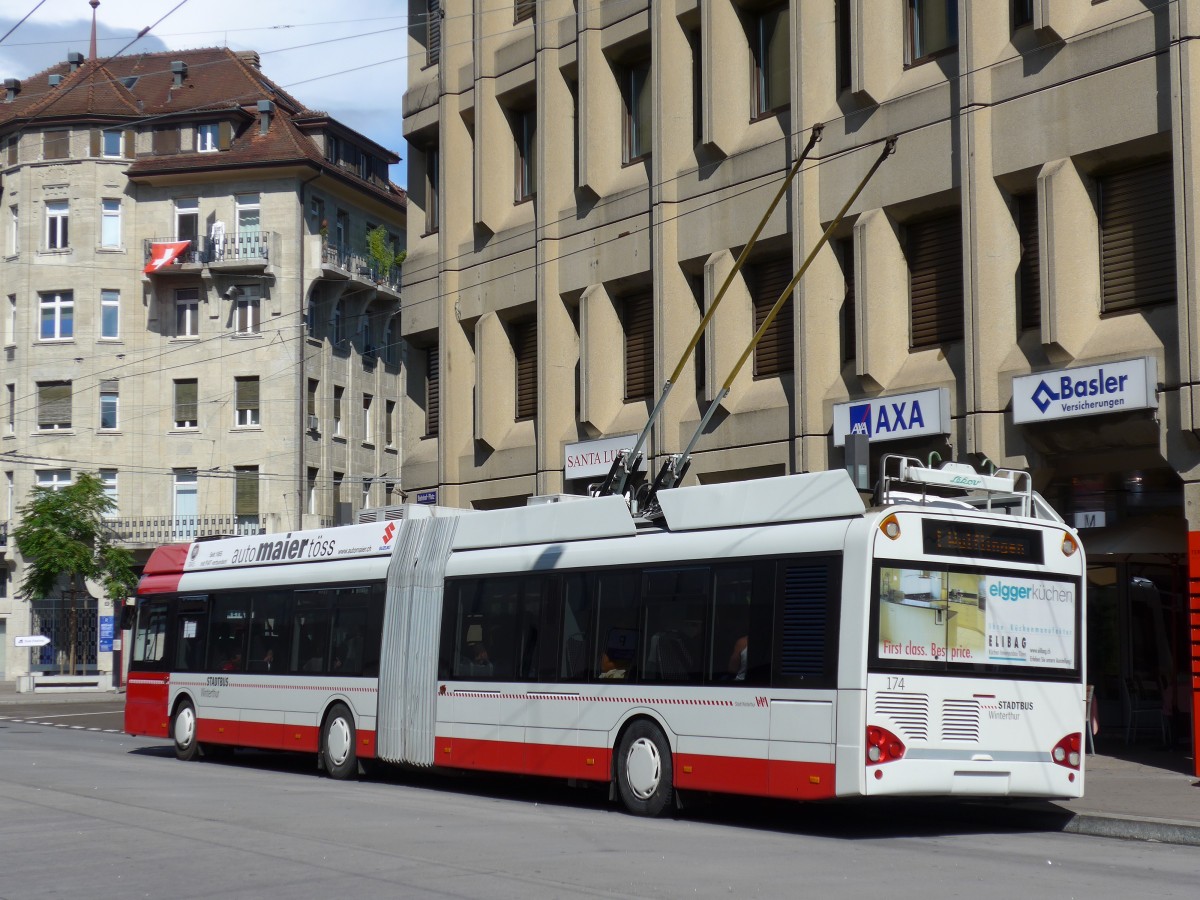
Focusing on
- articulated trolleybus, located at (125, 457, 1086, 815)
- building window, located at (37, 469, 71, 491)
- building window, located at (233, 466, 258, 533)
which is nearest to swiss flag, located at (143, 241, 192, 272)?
building window, located at (233, 466, 258, 533)

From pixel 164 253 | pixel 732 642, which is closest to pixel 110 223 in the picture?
pixel 164 253

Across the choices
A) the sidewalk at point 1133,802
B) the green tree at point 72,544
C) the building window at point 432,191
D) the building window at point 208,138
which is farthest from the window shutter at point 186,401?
the sidewalk at point 1133,802

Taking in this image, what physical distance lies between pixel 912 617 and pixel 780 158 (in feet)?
37.3

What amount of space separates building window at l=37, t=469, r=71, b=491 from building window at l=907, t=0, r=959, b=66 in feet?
141

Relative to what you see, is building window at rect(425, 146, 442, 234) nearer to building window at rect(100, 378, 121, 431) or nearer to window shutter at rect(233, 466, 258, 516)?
window shutter at rect(233, 466, 258, 516)

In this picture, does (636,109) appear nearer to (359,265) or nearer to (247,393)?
(247,393)

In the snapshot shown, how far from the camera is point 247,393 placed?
57688mm

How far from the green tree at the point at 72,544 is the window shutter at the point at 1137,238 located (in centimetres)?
3923

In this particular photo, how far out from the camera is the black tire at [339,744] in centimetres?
1956

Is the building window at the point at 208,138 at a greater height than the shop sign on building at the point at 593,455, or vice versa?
the building window at the point at 208,138

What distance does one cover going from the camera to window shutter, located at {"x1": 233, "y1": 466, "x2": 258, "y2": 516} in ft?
187

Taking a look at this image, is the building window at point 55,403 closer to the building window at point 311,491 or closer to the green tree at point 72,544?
the green tree at point 72,544

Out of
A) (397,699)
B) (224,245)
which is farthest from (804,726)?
(224,245)

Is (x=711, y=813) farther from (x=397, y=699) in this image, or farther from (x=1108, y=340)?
(x=1108, y=340)
